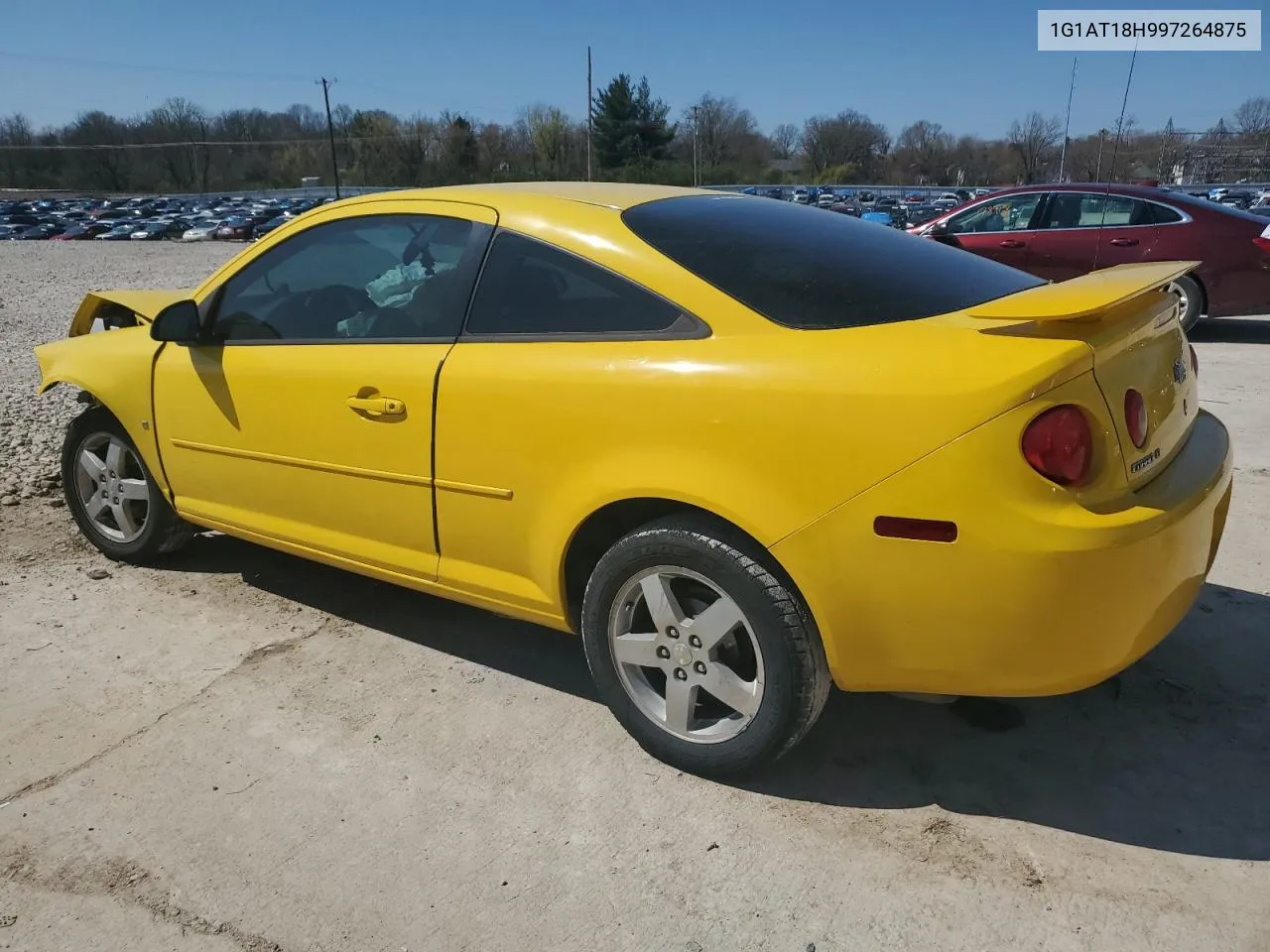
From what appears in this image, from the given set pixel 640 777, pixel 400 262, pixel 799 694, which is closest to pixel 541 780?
pixel 640 777

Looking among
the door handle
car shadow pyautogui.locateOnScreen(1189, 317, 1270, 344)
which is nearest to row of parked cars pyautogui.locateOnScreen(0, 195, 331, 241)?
car shadow pyautogui.locateOnScreen(1189, 317, 1270, 344)

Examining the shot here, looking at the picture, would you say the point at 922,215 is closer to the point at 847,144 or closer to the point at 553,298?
the point at 553,298

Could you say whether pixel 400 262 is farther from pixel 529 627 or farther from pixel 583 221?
pixel 529 627

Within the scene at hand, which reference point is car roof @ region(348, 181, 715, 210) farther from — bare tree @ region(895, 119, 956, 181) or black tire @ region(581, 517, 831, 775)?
bare tree @ region(895, 119, 956, 181)

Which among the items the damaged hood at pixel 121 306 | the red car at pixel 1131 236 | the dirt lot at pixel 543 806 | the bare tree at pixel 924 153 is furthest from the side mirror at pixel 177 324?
the bare tree at pixel 924 153

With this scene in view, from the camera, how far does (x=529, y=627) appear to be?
3.56 m

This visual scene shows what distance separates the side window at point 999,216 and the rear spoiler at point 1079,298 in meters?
7.32

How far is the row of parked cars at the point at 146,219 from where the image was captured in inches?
1793

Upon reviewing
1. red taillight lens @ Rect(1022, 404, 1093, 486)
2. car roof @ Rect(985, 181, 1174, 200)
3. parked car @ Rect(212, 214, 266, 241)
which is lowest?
parked car @ Rect(212, 214, 266, 241)

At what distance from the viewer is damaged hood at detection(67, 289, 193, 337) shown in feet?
13.5

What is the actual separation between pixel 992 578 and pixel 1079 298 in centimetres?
71

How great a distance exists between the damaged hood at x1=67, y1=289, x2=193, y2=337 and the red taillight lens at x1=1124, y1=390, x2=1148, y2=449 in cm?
361

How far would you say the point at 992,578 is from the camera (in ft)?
6.68

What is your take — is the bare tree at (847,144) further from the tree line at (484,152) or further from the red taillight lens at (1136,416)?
the red taillight lens at (1136,416)
